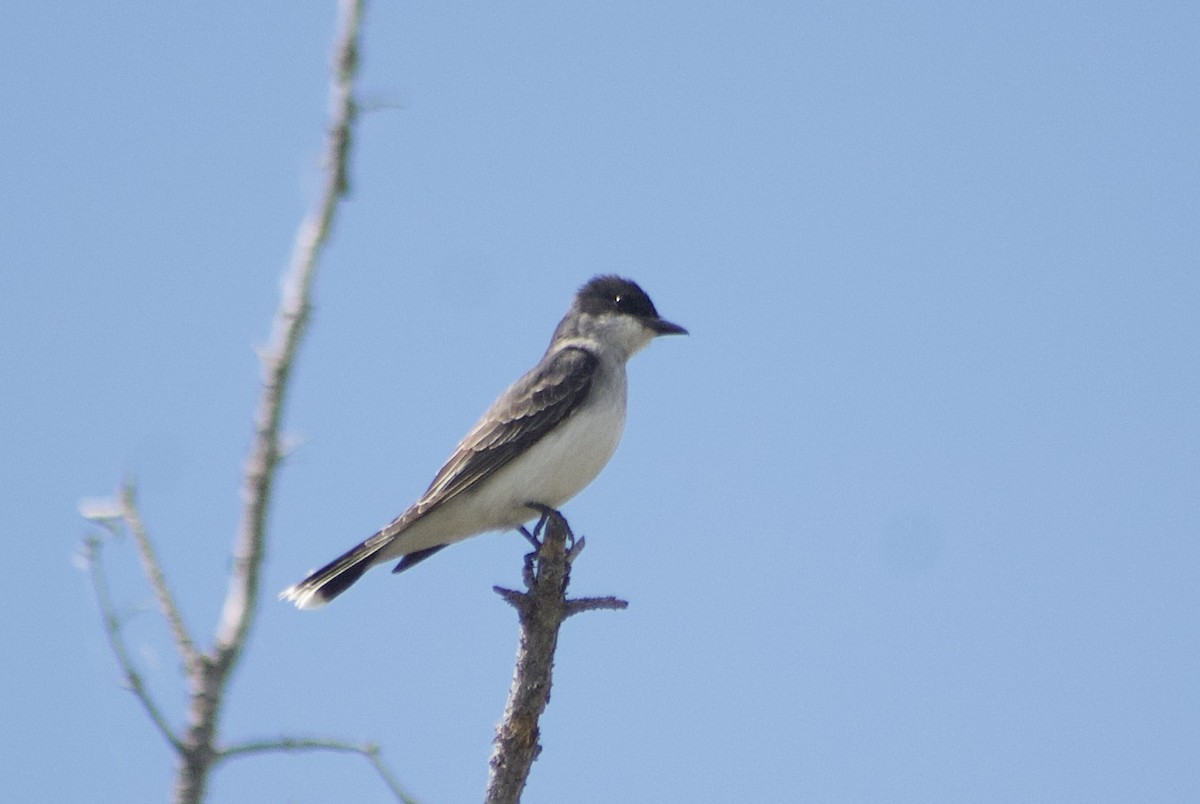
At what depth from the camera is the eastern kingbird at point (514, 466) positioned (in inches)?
360

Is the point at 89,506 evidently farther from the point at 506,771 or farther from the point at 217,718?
the point at 506,771

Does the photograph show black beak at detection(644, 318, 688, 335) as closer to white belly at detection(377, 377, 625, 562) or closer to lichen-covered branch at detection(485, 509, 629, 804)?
white belly at detection(377, 377, 625, 562)

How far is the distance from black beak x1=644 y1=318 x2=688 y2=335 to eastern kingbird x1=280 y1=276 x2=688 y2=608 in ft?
2.85

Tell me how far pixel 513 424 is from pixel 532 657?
283 centimetres

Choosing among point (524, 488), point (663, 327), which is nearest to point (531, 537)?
point (524, 488)

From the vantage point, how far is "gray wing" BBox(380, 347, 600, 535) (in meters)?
9.34

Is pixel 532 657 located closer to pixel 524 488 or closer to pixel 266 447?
pixel 524 488

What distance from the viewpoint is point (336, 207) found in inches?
87.7

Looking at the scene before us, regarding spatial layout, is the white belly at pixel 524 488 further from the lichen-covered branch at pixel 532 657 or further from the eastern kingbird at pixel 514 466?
the lichen-covered branch at pixel 532 657

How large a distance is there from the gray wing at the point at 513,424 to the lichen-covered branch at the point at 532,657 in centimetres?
168

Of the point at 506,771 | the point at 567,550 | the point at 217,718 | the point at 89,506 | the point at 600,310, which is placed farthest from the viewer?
the point at 600,310

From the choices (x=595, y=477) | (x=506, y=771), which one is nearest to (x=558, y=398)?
(x=595, y=477)

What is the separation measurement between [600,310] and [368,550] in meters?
3.07

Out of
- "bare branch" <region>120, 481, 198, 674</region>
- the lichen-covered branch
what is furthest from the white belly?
"bare branch" <region>120, 481, 198, 674</region>
